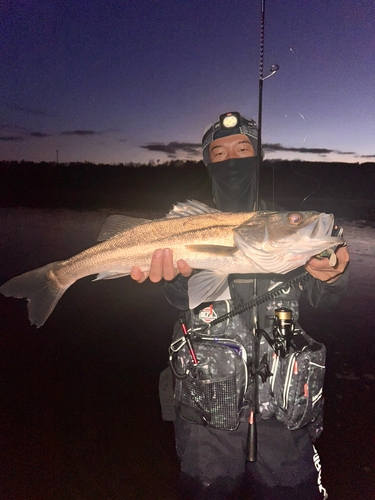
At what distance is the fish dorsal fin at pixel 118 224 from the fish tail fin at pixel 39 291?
1.76 feet

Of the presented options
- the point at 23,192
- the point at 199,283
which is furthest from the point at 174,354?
the point at 23,192

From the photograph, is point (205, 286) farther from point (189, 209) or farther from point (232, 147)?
point (232, 147)

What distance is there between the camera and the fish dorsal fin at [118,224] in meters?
2.56

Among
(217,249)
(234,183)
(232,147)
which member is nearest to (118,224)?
(217,249)

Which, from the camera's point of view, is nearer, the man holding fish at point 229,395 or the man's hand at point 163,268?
the man holding fish at point 229,395

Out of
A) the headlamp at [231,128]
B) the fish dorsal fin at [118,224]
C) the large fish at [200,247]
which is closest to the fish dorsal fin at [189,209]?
the large fish at [200,247]

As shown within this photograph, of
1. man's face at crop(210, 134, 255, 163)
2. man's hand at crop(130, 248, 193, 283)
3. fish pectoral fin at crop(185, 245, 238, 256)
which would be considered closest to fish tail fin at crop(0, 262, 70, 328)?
man's hand at crop(130, 248, 193, 283)

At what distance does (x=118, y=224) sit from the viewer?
2615mm

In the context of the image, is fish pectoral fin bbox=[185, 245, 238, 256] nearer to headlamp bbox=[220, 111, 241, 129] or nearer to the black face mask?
the black face mask

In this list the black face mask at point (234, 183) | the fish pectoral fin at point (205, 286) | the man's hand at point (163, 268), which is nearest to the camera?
the fish pectoral fin at point (205, 286)

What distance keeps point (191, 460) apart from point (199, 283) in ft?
4.28

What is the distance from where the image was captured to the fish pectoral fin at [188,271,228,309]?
223 centimetres

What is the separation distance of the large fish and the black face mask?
71 centimetres

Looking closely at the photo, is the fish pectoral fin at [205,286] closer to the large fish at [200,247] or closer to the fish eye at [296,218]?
the large fish at [200,247]
